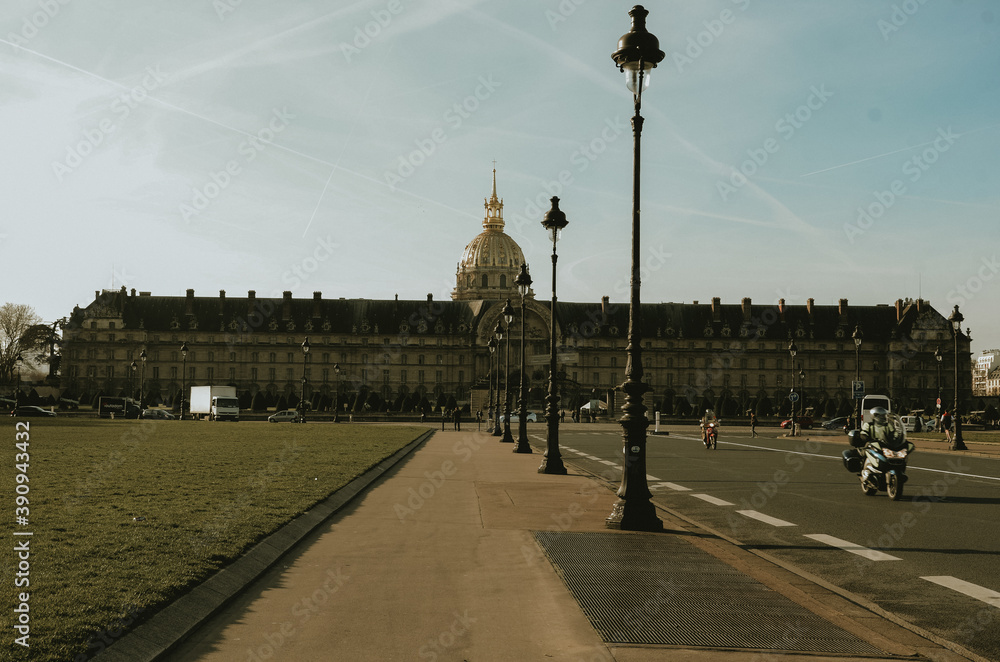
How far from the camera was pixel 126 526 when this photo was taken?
9.72m

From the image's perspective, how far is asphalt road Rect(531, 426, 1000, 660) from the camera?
294 inches

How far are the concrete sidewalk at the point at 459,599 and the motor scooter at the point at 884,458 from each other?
15.5 feet

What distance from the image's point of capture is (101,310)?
411 ft

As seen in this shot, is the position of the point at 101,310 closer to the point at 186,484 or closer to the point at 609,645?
the point at 186,484

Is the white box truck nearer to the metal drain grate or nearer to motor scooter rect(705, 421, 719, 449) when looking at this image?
motor scooter rect(705, 421, 719, 449)

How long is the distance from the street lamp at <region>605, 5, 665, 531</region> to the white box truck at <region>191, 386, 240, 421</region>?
6746 centimetres

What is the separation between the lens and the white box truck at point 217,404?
247 feet

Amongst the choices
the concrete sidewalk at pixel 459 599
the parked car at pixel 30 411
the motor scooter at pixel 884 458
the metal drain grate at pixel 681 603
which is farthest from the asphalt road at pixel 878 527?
the parked car at pixel 30 411

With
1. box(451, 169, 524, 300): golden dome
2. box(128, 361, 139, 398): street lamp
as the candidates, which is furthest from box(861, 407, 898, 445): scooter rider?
box(451, 169, 524, 300): golden dome

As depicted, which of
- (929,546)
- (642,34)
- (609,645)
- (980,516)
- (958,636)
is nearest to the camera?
(609,645)

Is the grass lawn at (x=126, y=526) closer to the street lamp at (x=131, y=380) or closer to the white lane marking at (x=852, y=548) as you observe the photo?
the white lane marking at (x=852, y=548)

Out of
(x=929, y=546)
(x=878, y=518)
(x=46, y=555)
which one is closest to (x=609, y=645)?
(x=46, y=555)

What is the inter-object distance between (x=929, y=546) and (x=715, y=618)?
15.9ft

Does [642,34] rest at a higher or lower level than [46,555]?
higher
